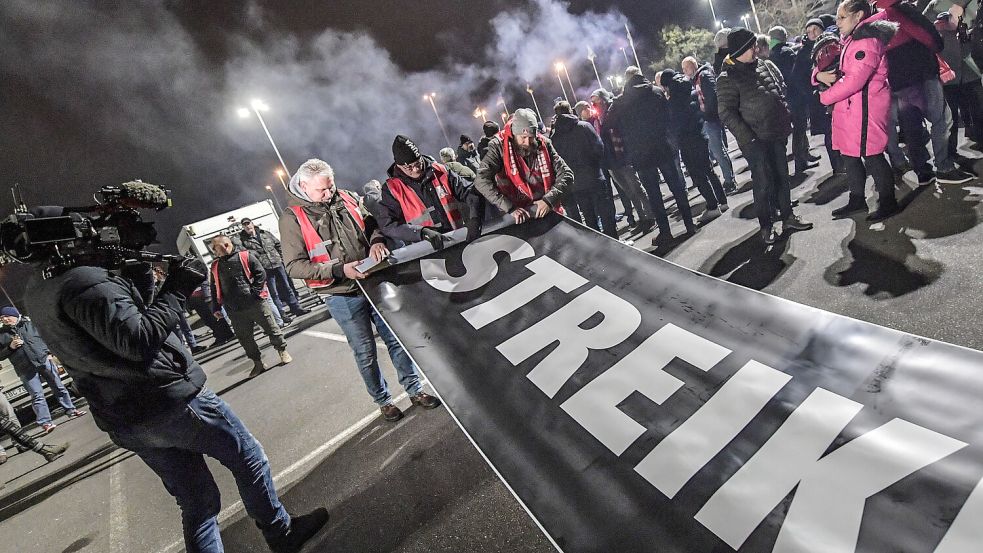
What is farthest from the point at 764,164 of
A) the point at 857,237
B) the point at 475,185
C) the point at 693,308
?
the point at 693,308

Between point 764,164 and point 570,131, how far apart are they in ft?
7.47

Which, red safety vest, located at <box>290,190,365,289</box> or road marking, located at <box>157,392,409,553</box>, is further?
red safety vest, located at <box>290,190,365,289</box>

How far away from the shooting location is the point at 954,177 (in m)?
4.62

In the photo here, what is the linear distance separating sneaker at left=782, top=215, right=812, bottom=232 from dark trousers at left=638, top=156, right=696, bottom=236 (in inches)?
45.9

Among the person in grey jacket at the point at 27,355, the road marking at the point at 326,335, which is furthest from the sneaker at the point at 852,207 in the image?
the person in grey jacket at the point at 27,355

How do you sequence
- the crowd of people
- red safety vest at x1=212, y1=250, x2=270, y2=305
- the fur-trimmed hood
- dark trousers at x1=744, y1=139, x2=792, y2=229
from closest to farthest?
the crowd of people < the fur-trimmed hood < dark trousers at x1=744, y1=139, x2=792, y2=229 < red safety vest at x1=212, y1=250, x2=270, y2=305

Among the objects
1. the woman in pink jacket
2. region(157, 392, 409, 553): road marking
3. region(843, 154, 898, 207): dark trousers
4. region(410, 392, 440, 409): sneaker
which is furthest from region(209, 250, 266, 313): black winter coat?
region(843, 154, 898, 207): dark trousers

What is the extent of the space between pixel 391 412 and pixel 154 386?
1.73 m

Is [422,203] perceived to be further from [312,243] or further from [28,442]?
[28,442]

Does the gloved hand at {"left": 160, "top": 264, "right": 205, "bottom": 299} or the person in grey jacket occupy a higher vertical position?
the gloved hand at {"left": 160, "top": 264, "right": 205, "bottom": 299}

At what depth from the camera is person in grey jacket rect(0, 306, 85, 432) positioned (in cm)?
690

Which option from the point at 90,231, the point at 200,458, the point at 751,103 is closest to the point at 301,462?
the point at 200,458

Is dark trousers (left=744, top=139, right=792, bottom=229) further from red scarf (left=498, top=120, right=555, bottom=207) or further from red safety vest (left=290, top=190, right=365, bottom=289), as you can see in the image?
red safety vest (left=290, top=190, right=365, bottom=289)

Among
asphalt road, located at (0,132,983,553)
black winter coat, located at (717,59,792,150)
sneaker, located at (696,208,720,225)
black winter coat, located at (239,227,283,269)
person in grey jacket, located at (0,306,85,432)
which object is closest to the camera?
asphalt road, located at (0,132,983,553)
